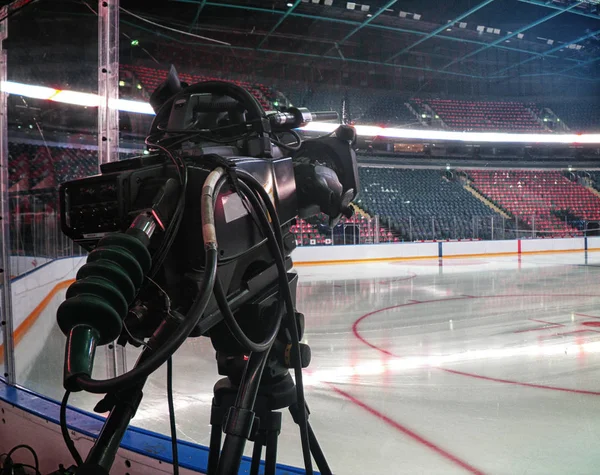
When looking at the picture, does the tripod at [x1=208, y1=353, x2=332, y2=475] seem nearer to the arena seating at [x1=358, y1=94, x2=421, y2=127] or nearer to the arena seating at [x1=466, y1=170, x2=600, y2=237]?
the arena seating at [x1=466, y1=170, x2=600, y2=237]

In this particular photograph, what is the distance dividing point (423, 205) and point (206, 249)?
1535 centimetres

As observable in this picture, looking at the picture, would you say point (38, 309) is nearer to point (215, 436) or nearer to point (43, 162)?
point (43, 162)

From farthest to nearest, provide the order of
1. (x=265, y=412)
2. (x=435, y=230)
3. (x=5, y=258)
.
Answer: (x=435, y=230) < (x=5, y=258) < (x=265, y=412)

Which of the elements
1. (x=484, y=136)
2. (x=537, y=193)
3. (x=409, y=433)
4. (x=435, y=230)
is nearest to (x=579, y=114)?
(x=484, y=136)

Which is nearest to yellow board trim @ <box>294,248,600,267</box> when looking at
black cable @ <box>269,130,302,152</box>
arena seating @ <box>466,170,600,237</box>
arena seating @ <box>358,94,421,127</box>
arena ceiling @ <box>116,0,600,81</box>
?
arena seating @ <box>466,170,600,237</box>

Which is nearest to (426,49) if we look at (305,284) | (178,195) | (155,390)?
(305,284)

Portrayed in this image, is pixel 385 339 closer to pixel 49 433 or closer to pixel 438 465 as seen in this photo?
pixel 438 465

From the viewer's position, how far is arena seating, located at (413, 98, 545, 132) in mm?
19969

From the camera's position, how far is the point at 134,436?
113 centimetres

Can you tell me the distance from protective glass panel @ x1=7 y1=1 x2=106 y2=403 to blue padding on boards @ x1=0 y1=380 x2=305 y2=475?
1.07 ft

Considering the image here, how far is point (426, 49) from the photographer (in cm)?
1644

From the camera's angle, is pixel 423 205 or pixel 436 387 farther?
pixel 423 205

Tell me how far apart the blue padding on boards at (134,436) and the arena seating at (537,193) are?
54.8 ft

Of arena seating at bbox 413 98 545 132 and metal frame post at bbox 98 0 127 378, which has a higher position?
arena seating at bbox 413 98 545 132
